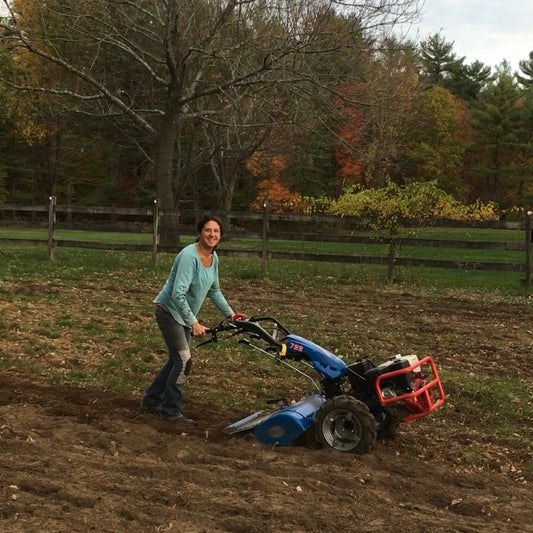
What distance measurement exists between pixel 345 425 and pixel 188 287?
5.14ft

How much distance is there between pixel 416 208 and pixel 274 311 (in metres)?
4.75

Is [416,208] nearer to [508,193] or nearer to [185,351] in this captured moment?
[185,351]

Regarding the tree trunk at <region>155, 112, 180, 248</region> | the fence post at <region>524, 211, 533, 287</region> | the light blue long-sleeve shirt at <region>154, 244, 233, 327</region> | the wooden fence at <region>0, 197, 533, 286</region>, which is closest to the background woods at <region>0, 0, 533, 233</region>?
the tree trunk at <region>155, 112, 180, 248</region>

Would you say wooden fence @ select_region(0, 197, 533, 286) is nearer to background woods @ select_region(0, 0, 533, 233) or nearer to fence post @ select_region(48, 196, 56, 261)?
fence post @ select_region(48, 196, 56, 261)

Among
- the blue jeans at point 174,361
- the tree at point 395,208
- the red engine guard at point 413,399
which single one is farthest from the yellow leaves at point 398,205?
the red engine guard at point 413,399

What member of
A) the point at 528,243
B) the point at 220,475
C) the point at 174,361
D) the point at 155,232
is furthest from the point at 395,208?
the point at 220,475

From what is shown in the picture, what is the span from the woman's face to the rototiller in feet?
2.27

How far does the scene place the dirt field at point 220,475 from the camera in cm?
366

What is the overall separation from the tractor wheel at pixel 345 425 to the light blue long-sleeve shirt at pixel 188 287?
122 centimetres

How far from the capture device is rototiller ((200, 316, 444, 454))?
488 cm

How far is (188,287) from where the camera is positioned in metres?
5.50

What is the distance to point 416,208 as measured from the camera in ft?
46.6

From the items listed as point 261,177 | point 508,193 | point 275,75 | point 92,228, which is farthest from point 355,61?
point 508,193

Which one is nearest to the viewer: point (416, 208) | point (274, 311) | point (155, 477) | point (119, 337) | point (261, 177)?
point (155, 477)
